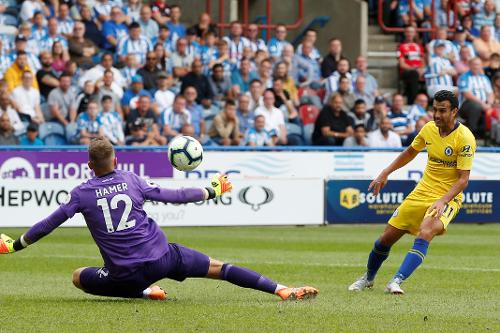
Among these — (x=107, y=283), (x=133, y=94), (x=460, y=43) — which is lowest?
(x=107, y=283)

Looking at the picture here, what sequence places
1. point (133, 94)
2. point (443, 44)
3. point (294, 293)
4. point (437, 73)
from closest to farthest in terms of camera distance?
point (294, 293) < point (133, 94) < point (437, 73) < point (443, 44)

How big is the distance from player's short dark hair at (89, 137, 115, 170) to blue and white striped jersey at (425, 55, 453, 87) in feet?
57.6

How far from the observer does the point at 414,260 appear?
1045 centimetres

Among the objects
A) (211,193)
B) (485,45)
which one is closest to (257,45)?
(485,45)

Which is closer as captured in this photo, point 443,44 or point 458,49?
point 443,44

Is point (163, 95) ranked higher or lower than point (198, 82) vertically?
lower

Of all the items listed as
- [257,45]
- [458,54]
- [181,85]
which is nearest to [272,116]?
[181,85]

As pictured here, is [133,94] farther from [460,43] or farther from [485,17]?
[485,17]

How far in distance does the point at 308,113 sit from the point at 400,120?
192cm

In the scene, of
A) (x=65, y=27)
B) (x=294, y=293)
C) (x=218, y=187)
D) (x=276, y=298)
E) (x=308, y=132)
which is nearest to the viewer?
(x=218, y=187)

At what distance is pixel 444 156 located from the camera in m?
10.7

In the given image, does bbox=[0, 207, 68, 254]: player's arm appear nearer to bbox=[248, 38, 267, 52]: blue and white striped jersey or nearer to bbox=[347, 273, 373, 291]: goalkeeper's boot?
bbox=[347, 273, 373, 291]: goalkeeper's boot

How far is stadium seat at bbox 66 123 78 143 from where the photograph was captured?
2120cm

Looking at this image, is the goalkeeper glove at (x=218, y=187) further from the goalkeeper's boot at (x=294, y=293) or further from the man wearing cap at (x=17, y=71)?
the man wearing cap at (x=17, y=71)
